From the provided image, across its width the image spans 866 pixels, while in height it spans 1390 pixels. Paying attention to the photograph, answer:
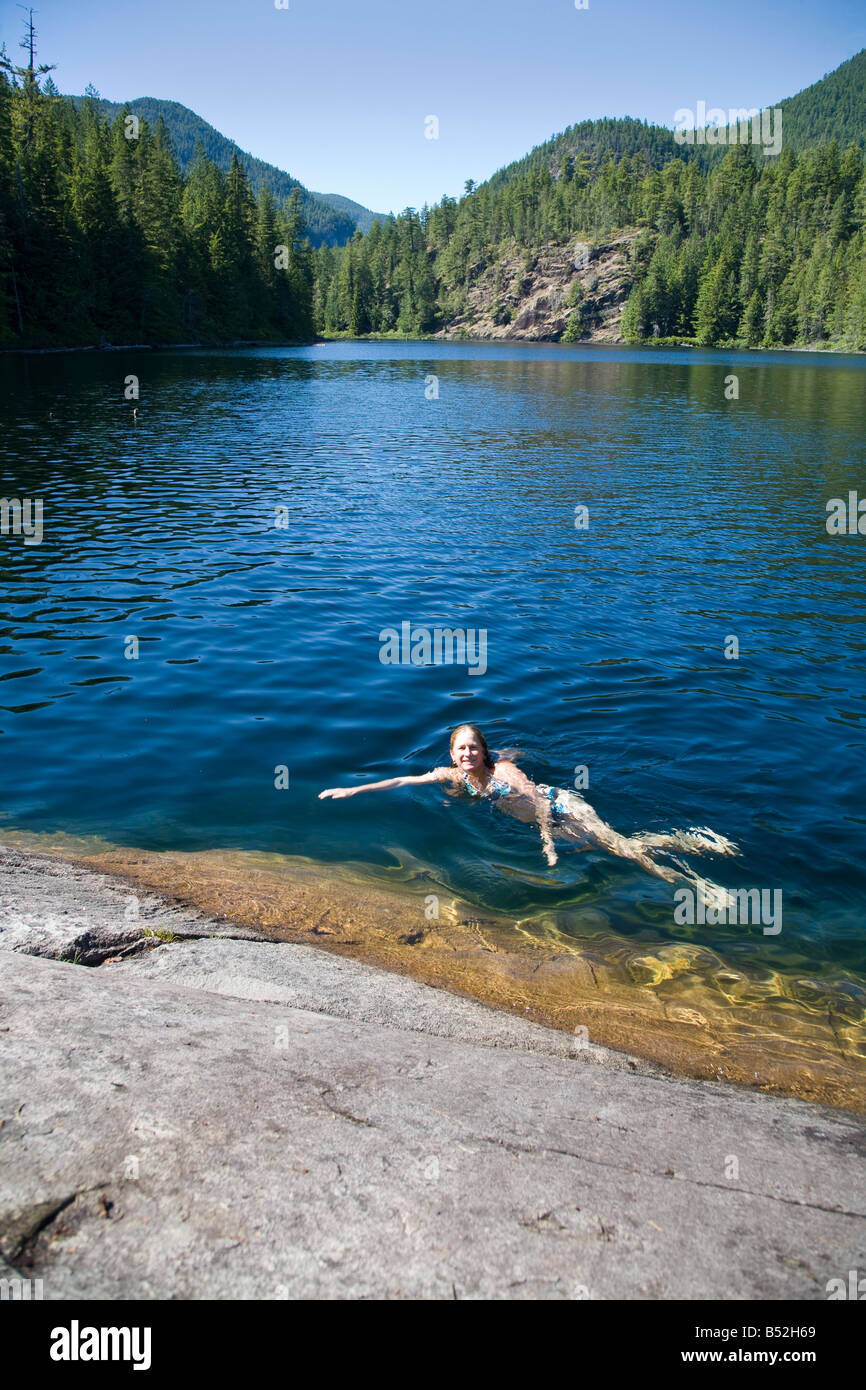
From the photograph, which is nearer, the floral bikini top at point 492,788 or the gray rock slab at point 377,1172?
the gray rock slab at point 377,1172

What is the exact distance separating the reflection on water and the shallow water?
0.14 m

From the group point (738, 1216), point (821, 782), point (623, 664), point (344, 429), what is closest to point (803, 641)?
point (623, 664)

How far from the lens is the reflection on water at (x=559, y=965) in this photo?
6.07 m

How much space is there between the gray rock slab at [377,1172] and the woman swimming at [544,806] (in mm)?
3982

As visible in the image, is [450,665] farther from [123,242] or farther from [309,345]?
[309,345]

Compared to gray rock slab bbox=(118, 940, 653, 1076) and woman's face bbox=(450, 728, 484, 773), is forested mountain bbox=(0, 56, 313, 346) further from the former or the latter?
gray rock slab bbox=(118, 940, 653, 1076)

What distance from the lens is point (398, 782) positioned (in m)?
10.2

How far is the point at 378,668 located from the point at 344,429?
3401 centimetres

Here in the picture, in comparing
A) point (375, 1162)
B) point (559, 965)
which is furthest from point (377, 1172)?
point (559, 965)

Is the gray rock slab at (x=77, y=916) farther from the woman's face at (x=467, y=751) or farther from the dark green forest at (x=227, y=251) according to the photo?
the dark green forest at (x=227, y=251)

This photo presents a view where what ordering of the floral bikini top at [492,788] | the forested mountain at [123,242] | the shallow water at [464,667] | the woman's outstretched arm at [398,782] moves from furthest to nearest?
the forested mountain at [123,242]
the floral bikini top at [492,788]
the woman's outstretched arm at [398,782]
the shallow water at [464,667]

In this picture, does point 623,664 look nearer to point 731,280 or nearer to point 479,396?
point 479,396

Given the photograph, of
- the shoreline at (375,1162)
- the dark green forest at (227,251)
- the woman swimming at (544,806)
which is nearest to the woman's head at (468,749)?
the woman swimming at (544,806)
